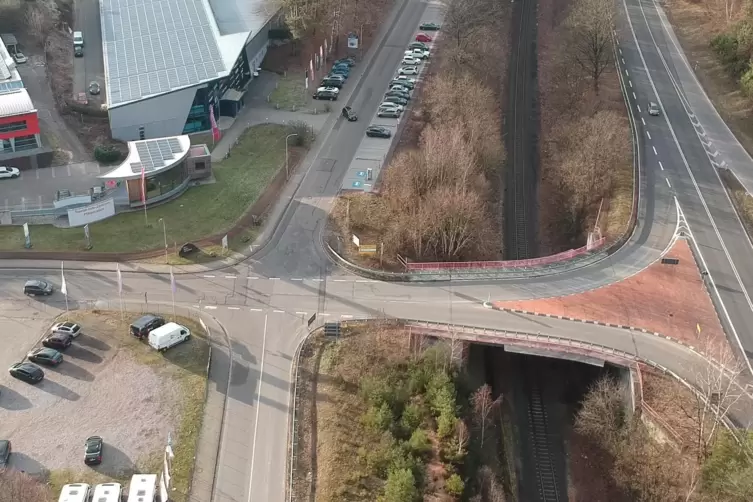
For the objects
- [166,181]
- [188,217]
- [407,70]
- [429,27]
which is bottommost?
[188,217]

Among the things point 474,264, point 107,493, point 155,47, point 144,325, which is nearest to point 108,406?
point 144,325

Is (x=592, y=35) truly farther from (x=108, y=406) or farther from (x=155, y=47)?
(x=108, y=406)

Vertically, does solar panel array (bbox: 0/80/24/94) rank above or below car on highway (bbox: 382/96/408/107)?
above

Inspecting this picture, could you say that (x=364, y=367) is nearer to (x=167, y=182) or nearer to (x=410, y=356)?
(x=410, y=356)

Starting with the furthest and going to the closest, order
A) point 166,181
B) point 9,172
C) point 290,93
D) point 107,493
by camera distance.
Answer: point 290,93 → point 9,172 → point 166,181 → point 107,493

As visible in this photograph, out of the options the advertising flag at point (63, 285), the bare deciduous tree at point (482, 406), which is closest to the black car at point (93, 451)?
the advertising flag at point (63, 285)

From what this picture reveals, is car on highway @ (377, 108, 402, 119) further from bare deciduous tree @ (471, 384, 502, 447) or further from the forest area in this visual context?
A: bare deciduous tree @ (471, 384, 502, 447)

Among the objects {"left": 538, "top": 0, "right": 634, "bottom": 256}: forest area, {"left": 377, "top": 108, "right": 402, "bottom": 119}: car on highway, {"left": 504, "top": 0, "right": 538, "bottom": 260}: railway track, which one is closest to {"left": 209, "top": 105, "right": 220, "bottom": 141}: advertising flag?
{"left": 377, "top": 108, "right": 402, "bottom": 119}: car on highway
